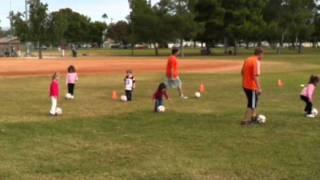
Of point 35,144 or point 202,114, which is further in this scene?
point 202,114

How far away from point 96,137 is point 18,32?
72297 mm

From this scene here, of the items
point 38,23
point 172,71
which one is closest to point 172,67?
point 172,71

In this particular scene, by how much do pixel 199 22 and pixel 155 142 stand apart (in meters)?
72.9

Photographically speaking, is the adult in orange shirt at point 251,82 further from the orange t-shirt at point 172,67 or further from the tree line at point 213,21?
the tree line at point 213,21

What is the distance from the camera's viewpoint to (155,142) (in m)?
10.9

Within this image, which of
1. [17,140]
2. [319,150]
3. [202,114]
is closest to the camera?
[319,150]

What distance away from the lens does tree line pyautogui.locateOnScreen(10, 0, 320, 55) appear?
3142 inches

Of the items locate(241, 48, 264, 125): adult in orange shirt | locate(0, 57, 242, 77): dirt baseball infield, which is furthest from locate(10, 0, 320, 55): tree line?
locate(241, 48, 264, 125): adult in orange shirt

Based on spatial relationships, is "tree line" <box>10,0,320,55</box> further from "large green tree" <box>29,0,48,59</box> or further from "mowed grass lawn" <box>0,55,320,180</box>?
"mowed grass lawn" <box>0,55,320,180</box>

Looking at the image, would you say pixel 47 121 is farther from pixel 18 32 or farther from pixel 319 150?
pixel 18 32

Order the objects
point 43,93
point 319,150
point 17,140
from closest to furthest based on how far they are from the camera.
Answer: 1. point 319,150
2. point 17,140
3. point 43,93

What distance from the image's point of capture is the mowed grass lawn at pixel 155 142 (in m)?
8.53

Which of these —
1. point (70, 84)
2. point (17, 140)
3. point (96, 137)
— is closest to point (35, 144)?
point (17, 140)

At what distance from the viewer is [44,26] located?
79812mm
